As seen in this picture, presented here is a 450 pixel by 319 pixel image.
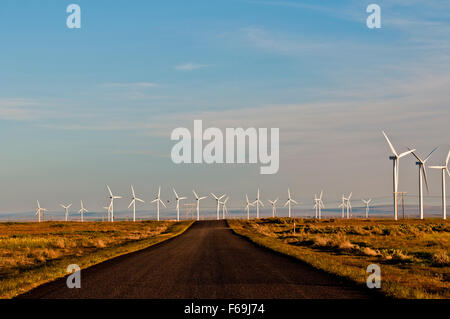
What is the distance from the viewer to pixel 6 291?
16.9m

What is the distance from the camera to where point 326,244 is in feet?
132

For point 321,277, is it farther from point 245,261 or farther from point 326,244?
point 326,244

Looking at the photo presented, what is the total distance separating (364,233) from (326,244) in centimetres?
2382

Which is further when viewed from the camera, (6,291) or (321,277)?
(321,277)
